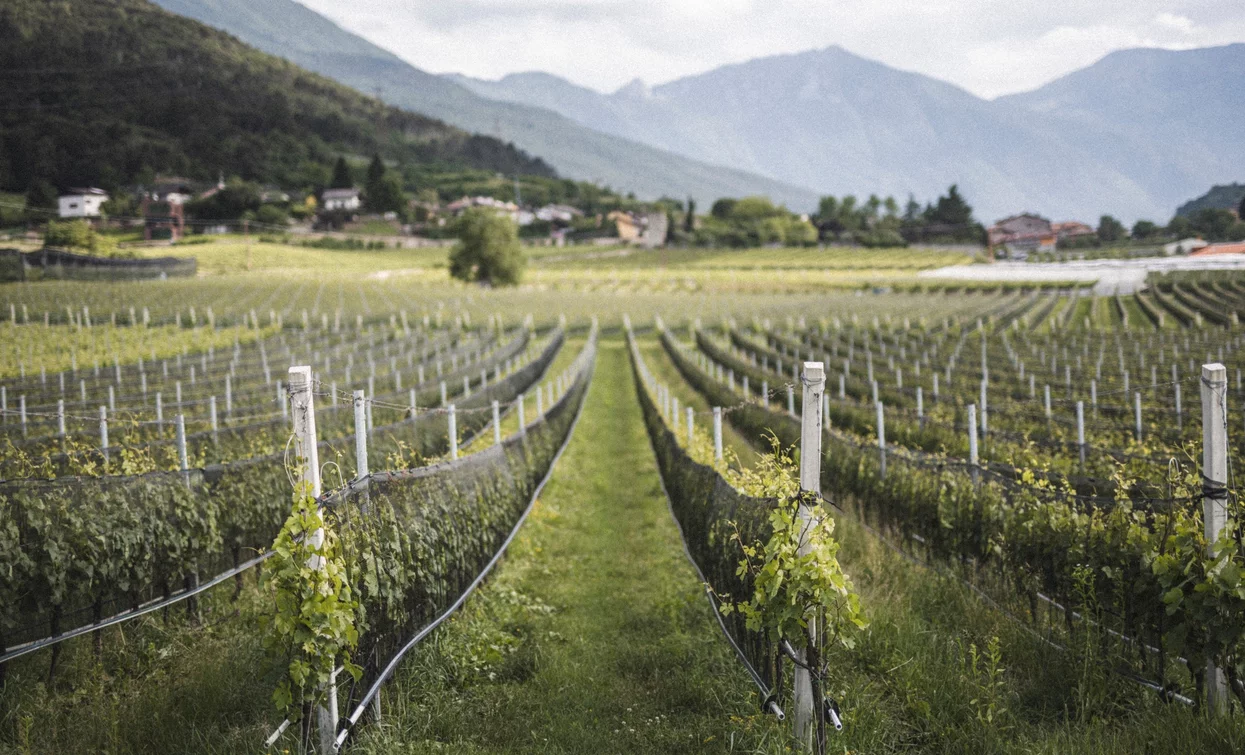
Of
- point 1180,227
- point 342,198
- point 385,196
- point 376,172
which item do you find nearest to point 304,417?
point 1180,227

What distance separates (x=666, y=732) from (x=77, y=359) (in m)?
35.5

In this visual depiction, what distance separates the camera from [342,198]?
602 feet

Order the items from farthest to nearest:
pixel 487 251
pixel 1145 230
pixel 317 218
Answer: pixel 317 218, pixel 1145 230, pixel 487 251

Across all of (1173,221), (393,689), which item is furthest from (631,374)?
(1173,221)

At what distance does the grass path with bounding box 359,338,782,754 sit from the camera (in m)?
6.39

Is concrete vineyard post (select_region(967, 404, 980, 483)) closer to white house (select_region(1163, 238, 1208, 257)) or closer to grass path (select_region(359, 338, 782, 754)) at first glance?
grass path (select_region(359, 338, 782, 754))

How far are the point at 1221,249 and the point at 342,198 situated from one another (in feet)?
501

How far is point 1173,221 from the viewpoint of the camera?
13675 cm

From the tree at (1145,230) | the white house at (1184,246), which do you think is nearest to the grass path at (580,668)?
the white house at (1184,246)

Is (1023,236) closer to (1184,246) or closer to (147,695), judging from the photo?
(1184,246)

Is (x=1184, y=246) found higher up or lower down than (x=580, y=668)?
higher up

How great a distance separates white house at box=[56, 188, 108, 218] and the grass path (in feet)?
357

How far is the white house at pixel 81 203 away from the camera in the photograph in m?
107

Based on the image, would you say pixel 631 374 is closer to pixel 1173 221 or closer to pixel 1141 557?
pixel 1141 557
